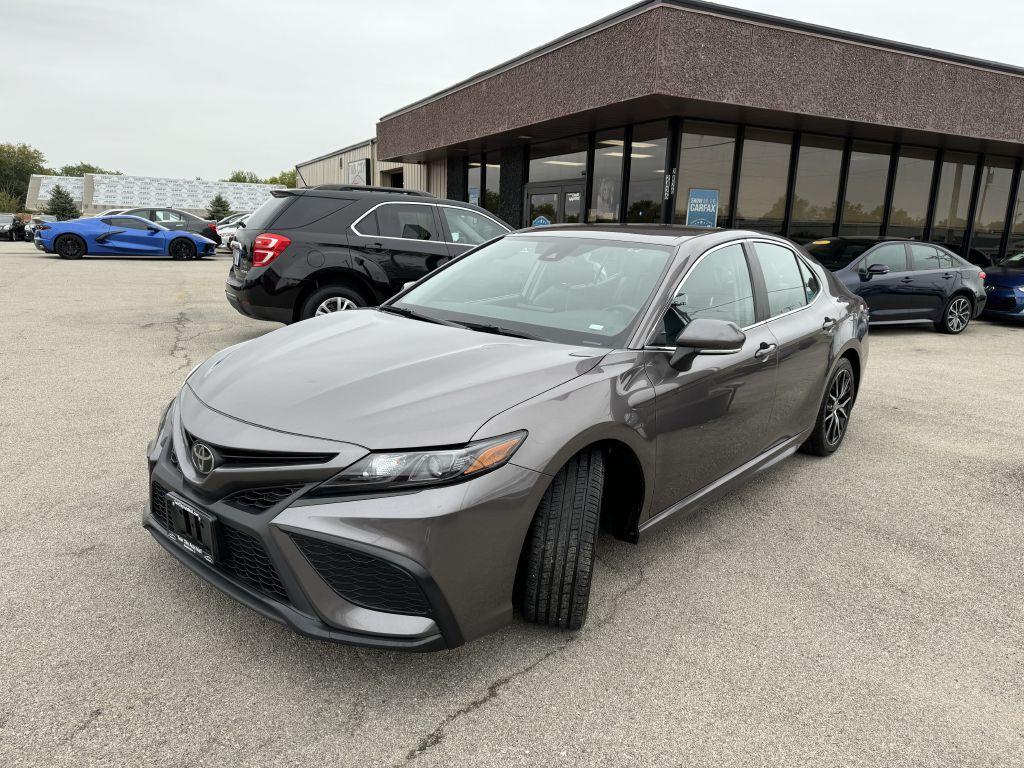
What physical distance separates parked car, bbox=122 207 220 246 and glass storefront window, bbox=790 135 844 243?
17.9m

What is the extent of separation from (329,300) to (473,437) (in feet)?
17.8

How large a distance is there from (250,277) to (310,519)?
551 cm

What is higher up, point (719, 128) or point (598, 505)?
point (719, 128)

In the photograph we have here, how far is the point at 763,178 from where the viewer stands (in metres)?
13.7

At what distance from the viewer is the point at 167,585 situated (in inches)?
111

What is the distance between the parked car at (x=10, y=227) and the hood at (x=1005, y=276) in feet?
121

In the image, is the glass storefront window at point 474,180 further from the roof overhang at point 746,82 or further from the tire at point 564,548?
the tire at point 564,548

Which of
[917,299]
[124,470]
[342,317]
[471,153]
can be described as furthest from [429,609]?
[471,153]

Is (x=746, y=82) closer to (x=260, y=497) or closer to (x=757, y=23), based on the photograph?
(x=757, y=23)

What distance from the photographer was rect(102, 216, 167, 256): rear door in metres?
20.1

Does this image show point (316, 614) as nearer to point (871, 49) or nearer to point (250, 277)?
point (250, 277)

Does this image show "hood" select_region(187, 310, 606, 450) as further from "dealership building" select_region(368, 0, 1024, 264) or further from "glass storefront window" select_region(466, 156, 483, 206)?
"glass storefront window" select_region(466, 156, 483, 206)

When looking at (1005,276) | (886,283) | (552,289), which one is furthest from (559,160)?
(552,289)

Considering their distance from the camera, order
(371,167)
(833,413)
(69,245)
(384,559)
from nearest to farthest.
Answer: (384,559) → (833,413) → (69,245) → (371,167)
